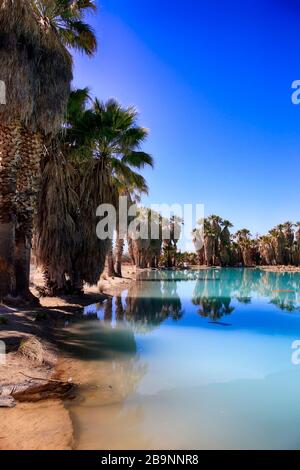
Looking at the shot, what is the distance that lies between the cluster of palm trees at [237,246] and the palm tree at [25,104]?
68.3 m

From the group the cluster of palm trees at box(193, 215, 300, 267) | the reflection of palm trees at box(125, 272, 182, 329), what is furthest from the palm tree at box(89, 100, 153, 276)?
the cluster of palm trees at box(193, 215, 300, 267)

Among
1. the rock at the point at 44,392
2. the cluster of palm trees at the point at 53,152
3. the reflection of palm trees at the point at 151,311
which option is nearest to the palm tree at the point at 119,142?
the cluster of palm trees at the point at 53,152

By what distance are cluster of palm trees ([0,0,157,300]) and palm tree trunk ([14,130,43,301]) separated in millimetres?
32

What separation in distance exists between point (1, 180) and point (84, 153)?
5.01 m

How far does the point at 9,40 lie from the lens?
32.3 feet

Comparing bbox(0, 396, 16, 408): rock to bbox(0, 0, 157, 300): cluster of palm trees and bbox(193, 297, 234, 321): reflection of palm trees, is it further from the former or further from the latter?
bbox(193, 297, 234, 321): reflection of palm trees

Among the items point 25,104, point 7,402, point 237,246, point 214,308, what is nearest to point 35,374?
point 7,402

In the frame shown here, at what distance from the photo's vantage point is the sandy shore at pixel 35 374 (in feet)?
12.2

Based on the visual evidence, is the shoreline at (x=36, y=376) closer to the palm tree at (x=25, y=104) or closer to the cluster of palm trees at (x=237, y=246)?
the palm tree at (x=25, y=104)

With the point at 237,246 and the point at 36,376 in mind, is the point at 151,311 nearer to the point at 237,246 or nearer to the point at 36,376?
the point at 36,376
